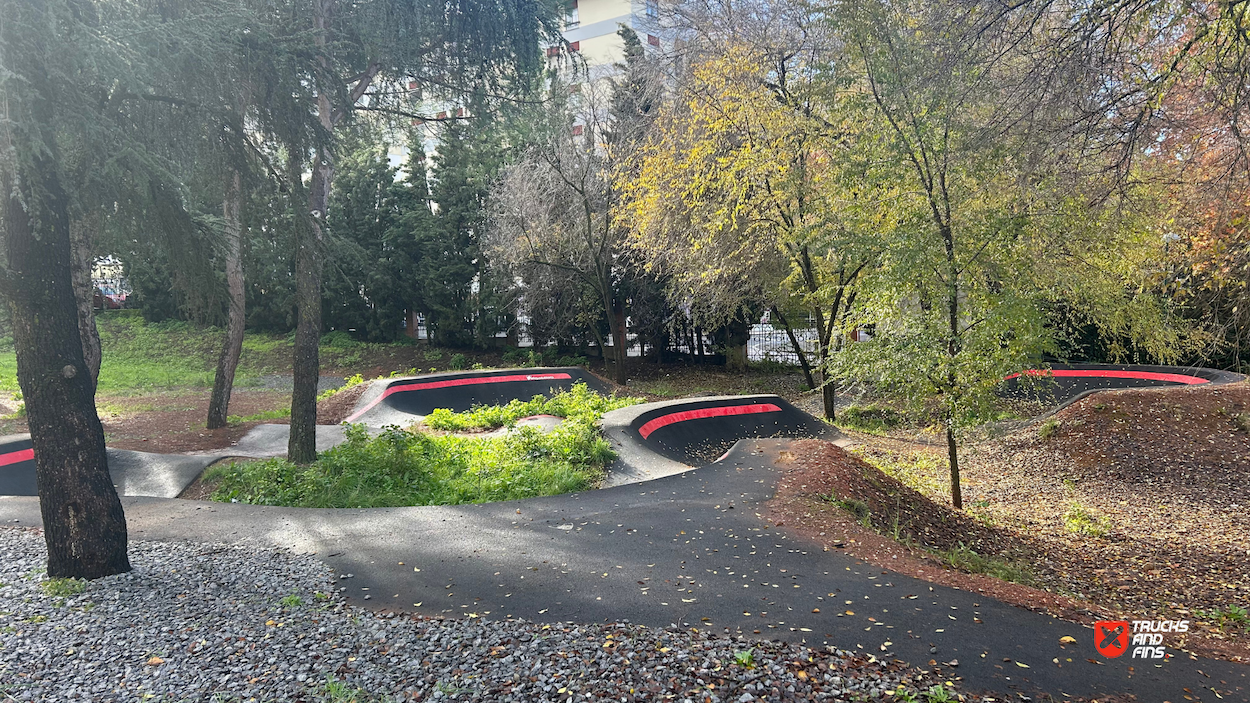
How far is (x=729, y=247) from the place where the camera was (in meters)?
15.2

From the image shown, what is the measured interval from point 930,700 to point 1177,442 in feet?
30.9

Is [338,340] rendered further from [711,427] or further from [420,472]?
[420,472]

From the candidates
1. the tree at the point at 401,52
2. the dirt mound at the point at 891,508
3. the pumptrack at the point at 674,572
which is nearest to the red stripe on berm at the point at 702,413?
the pumptrack at the point at 674,572

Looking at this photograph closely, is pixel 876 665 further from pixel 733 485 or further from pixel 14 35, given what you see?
pixel 14 35

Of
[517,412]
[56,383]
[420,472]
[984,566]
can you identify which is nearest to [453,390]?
[517,412]

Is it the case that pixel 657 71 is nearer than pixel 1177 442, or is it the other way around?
pixel 1177 442

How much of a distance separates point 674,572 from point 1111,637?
8.34 feet

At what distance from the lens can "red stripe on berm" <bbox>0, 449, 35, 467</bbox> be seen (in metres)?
8.98

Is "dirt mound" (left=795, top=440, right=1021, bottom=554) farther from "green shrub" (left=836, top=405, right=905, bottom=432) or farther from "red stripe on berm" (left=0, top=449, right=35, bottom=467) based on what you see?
"red stripe on berm" (left=0, top=449, right=35, bottom=467)

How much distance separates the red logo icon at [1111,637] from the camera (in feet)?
12.5

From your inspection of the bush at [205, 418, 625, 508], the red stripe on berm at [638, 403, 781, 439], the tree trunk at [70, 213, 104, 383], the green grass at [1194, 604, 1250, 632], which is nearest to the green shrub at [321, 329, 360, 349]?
the tree trunk at [70, 213, 104, 383]

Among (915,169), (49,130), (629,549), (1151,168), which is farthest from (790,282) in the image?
(49,130)

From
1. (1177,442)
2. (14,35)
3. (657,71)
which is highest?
(657,71)

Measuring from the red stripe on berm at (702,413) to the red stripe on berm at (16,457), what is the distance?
7756mm
